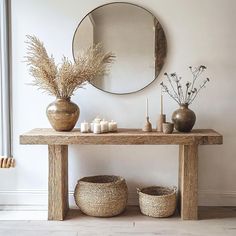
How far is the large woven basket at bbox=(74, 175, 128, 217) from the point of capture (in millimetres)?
2828

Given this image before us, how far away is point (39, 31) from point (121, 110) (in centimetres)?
103

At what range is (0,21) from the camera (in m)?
3.07

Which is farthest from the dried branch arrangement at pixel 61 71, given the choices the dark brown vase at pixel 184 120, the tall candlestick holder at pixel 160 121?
the dark brown vase at pixel 184 120

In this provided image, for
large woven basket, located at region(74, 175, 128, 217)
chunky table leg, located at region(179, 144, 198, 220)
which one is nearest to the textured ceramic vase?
large woven basket, located at region(74, 175, 128, 217)

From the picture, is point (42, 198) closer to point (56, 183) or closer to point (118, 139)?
point (56, 183)

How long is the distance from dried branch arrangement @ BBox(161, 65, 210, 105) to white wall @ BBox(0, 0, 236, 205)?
0.06 m

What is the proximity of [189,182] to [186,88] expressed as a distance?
2.80 ft

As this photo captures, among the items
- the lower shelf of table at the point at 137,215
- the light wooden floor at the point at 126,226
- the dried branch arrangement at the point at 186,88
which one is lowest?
the light wooden floor at the point at 126,226

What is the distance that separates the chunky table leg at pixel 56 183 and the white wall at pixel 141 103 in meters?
0.39

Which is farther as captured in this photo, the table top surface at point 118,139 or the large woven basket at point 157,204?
the large woven basket at point 157,204

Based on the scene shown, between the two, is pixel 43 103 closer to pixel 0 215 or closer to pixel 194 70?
pixel 0 215

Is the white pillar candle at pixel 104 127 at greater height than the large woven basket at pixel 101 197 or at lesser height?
greater

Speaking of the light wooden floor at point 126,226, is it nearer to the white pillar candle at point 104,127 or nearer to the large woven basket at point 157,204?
the large woven basket at point 157,204

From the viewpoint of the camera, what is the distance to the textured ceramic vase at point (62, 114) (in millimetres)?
2762
